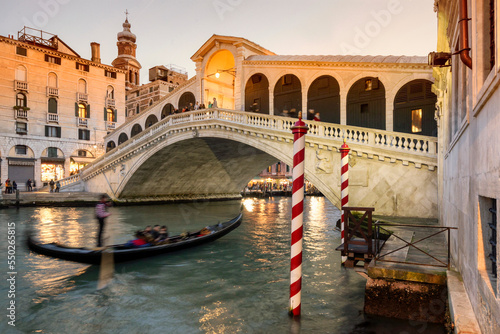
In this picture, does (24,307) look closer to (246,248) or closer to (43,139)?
(246,248)

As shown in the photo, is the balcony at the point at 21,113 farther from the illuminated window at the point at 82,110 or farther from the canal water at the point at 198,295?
the canal water at the point at 198,295

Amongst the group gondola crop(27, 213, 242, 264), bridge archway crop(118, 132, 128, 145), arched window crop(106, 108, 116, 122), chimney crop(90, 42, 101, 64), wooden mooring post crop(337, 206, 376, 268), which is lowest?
gondola crop(27, 213, 242, 264)

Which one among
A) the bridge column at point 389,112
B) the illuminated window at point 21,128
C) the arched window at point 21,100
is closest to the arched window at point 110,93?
the arched window at point 21,100

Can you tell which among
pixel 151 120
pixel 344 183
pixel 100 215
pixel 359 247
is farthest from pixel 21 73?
pixel 359 247

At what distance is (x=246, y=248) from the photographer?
33.1 ft

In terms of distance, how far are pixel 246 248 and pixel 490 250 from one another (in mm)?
7583

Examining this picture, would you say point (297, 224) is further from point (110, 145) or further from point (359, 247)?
point (110, 145)

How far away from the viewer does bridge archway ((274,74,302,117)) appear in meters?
16.1

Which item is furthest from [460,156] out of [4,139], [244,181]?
[4,139]

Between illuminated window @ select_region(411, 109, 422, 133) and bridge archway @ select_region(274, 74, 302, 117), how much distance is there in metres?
4.84

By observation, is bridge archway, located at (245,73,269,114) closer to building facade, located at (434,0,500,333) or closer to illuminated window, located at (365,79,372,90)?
illuminated window, located at (365,79,372,90)

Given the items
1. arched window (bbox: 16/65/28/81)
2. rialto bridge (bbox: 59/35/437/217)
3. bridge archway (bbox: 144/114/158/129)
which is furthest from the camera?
bridge archway (bbox: 144/114/158/129)

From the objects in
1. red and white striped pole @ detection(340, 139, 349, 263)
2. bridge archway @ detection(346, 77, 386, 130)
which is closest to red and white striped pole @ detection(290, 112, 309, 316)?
red and white striped pole @ detection(340, 139, 349, 263)

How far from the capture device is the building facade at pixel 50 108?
2442cm
